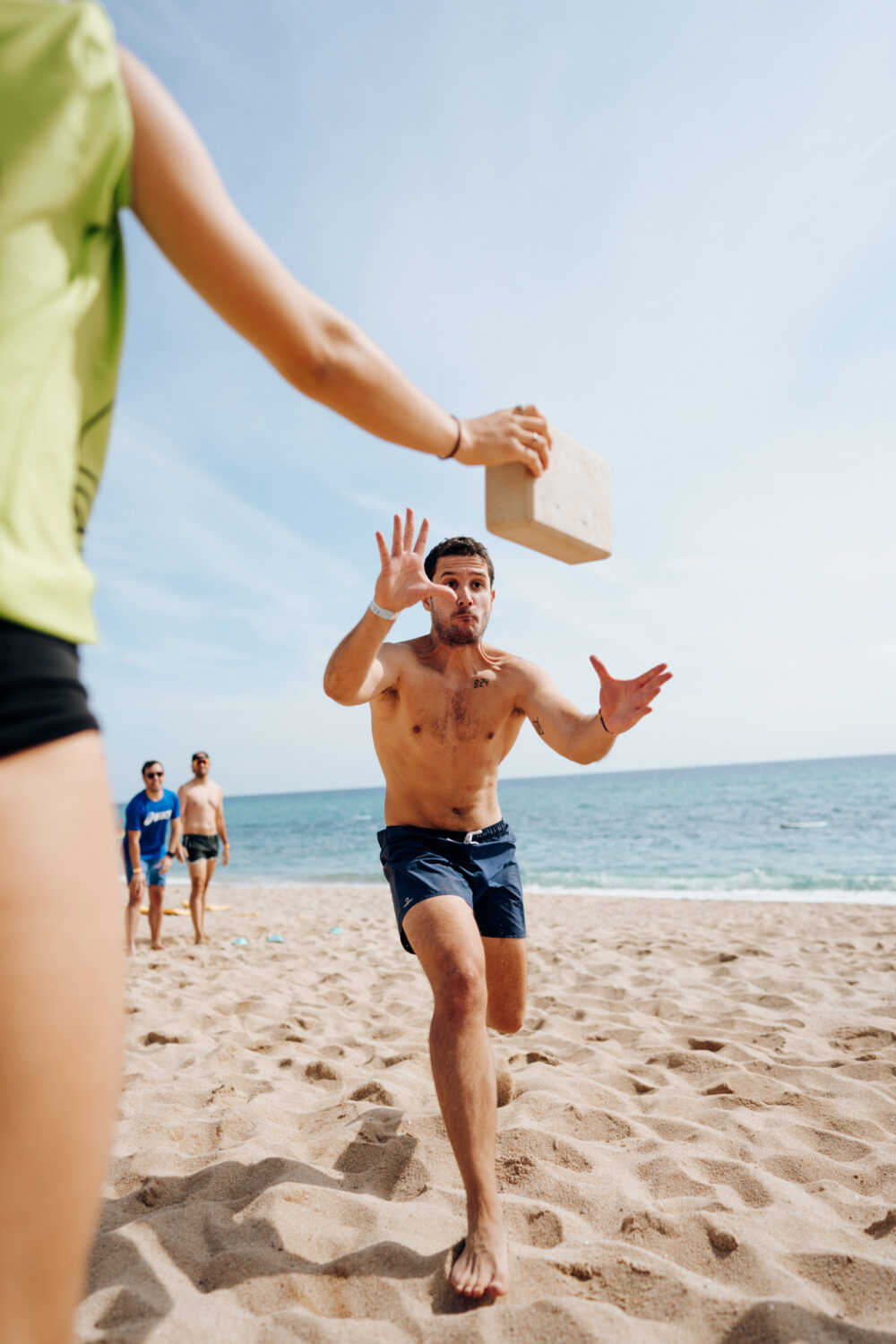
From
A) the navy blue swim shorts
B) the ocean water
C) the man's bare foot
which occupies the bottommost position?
the ocean water

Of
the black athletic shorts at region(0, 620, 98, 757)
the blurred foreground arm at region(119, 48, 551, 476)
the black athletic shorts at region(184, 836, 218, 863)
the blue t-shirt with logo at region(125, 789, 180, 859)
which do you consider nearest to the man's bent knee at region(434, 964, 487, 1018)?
the blurred foreground arm at region(119, 48, 551, 476)

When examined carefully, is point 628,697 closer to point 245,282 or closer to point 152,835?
point 245,282

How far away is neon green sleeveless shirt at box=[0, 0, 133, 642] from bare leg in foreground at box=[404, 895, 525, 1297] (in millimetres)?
2038

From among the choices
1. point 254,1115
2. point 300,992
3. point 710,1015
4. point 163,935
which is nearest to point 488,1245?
point 254,1115

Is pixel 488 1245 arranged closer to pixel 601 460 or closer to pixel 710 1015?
pixel 601 460

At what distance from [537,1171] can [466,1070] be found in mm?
725

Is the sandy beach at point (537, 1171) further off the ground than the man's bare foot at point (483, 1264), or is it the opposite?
the man's bare foot at point (483, 1264)

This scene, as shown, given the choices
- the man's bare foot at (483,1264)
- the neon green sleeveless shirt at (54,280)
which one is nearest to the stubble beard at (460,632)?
the man's bare foot at (483,1264)

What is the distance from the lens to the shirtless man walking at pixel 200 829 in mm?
9680

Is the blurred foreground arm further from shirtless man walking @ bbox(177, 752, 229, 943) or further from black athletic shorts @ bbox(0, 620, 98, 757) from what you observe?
shirtless man walking @ bbox(177, 752, 229, 943)

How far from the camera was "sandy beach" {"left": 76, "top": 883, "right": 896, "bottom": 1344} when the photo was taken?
222 cm

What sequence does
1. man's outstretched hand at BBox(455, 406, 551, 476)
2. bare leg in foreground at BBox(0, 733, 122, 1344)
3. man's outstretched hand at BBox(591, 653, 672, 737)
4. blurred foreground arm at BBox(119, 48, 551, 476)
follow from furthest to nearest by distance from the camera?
1. man's outstretched hand at BBox(591, 653, 672, 737)
2. man's outstretched hand at BBox(455, 406, 551, 476)
3. blurred foreground arm at BBox(119, 48, 551, 476)
4. bare leg in foreground at BBox(0, 733, 122, 1344)

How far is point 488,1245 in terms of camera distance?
238cm

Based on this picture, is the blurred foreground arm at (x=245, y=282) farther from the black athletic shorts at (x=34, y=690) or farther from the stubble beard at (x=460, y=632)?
the stubble beard at (x=460, y=632)
